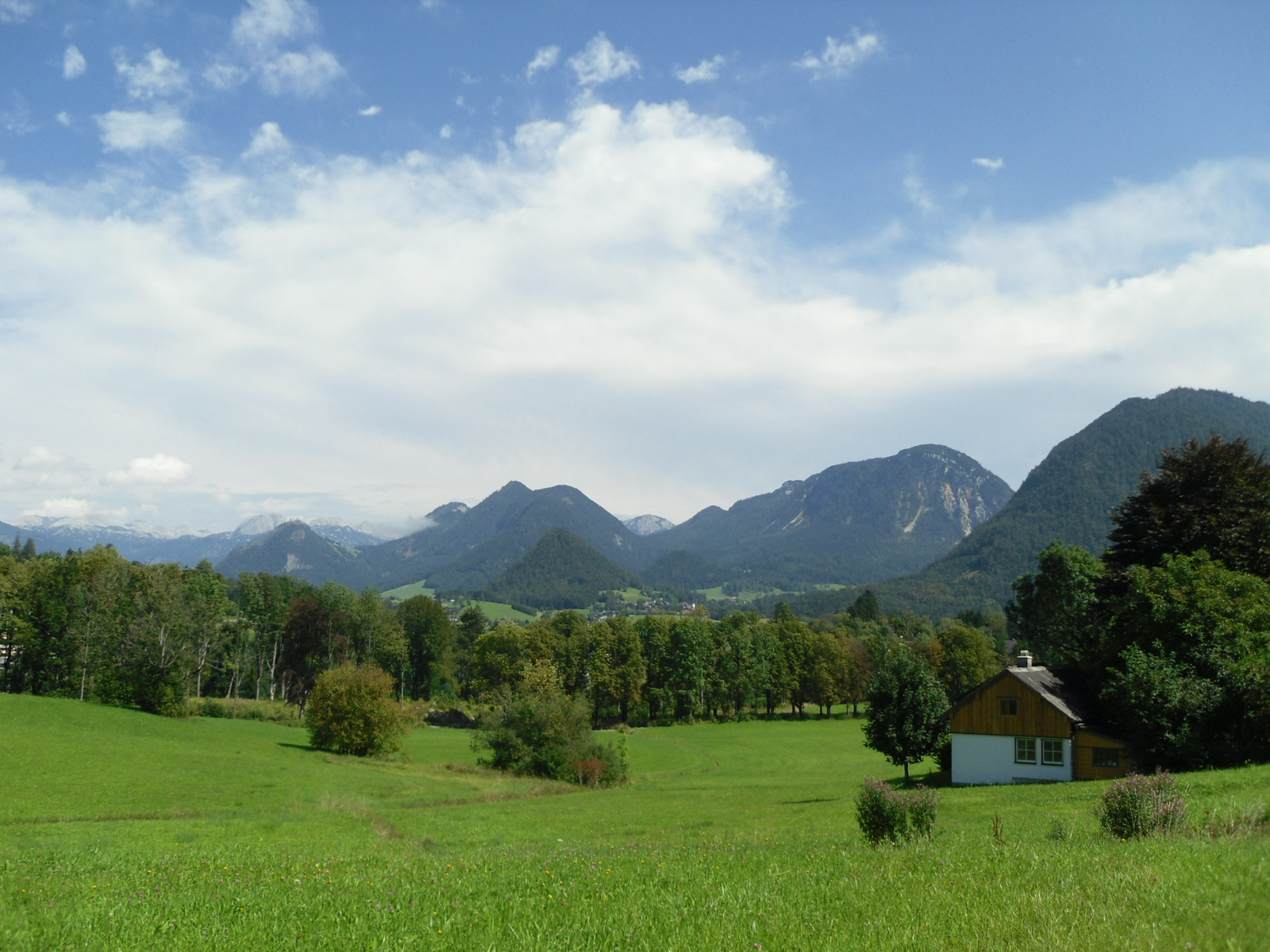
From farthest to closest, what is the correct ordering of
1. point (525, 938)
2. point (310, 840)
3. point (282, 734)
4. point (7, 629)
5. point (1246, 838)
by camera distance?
point (7, 629), point (282, 734), point (310, 840), point (1246, 838), point (525, 938)

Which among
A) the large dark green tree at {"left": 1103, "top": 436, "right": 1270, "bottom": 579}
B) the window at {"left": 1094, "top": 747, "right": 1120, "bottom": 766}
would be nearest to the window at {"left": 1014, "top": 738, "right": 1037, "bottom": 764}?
the window at {"left": 1094, "top": 747, "right": 1120, "bottom": 766}

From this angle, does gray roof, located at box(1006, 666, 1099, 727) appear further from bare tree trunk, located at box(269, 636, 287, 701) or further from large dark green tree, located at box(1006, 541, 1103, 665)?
bare tree trunk, located at box(269, 636, 287, 701)

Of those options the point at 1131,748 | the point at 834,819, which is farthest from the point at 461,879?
the point at 1131,748

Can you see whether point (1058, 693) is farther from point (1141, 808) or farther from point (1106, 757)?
point (1141, 808)

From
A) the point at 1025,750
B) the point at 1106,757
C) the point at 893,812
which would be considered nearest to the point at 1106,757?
the point at 1106,757

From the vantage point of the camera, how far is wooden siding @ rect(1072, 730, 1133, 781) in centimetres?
3703

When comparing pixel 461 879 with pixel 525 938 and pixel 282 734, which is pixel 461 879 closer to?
pixel 525 938

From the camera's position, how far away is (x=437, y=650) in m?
105

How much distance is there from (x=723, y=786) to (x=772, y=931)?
4257 cm

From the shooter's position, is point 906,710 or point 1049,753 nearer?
point 906,710

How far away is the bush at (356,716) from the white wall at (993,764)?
4050 cm

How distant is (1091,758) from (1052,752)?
1972 millimetres

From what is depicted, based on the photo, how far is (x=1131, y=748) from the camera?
3603 cm

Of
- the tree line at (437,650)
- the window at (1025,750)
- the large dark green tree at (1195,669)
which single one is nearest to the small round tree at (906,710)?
the window at (1025,750)
